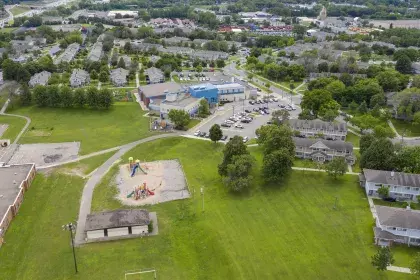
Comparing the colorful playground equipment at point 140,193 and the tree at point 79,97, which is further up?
the tree at point 79,97

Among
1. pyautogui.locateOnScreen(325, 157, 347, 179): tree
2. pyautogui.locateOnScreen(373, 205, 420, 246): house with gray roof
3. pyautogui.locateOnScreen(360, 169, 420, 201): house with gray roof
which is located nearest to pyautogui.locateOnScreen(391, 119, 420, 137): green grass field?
pyautogui.locateOnScreen(360, 169, 420, 201): house with gray roof

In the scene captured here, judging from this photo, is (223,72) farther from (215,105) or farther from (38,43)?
(38,43)

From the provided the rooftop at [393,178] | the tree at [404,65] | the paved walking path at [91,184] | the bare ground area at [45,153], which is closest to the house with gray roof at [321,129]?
the rooftop at [393,178]

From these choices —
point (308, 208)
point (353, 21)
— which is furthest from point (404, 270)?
point (353, 21)

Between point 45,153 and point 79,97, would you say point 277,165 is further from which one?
point 79,97

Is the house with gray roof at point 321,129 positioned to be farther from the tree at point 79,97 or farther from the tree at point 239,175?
the tree at point 79,97
